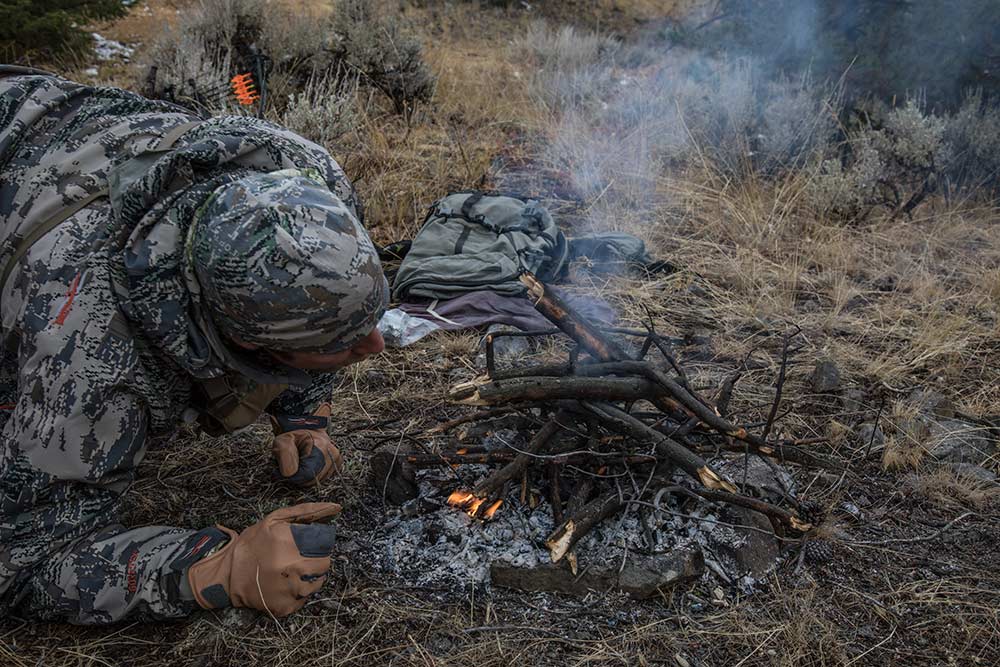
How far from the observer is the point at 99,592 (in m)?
1.95

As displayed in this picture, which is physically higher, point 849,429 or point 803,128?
point 803,128

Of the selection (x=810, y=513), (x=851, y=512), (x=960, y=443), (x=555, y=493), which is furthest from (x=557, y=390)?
(x=960, y=443)

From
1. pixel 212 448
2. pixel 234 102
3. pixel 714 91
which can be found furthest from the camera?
pixel 714 91

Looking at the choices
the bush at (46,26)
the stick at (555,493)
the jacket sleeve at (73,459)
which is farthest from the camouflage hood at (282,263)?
the bush at (46,26)

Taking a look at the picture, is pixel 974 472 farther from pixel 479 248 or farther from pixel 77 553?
pixel 77 553

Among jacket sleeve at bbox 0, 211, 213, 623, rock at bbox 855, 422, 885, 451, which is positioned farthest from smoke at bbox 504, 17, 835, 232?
jacket sleeve at bbox 0, 211, 213, 623

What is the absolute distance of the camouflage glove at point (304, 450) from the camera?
8.42 feet

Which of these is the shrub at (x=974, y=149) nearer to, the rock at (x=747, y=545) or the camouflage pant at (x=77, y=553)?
the rock at (x=747, y=545)

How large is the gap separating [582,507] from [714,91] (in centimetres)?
511

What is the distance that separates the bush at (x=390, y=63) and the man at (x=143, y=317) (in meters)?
4.50

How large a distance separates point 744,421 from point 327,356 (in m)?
1.87

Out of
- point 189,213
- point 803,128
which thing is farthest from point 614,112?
point 189,213

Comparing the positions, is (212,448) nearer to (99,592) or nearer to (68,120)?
(99,592)

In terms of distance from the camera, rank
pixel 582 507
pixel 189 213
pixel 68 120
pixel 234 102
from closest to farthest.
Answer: pixel 189 213 → pixel 68 120 → pixel 582 507 → pixel 234 102
